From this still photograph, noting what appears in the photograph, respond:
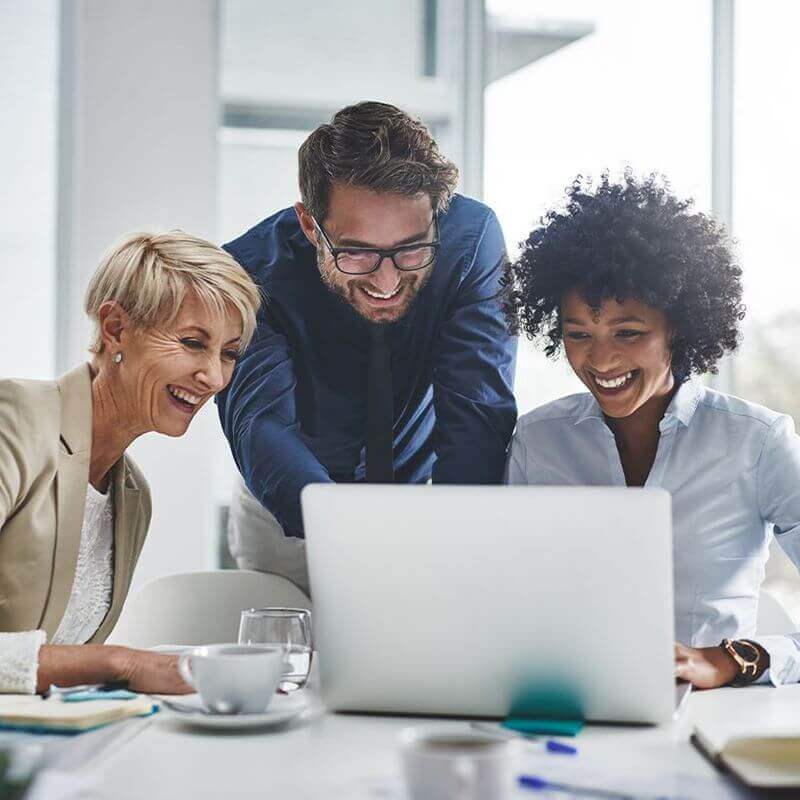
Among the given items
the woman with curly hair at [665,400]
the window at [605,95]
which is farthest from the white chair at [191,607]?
the window at [605,95]

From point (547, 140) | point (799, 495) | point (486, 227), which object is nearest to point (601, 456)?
point (799, 495)

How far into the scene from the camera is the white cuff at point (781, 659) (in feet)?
4.70

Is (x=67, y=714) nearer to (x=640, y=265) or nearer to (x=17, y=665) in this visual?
(x=17, y=665)

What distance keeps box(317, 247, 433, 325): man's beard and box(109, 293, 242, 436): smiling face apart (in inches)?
13.4

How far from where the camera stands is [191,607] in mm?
2199

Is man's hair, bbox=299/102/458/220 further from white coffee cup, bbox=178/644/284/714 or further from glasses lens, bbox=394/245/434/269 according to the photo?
white coffee cup, bbox=178/644/284/714

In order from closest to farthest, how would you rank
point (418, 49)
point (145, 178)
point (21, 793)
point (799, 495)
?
point (21, 793) < point (799, 495) < point (145, 178) < point (418, 49)

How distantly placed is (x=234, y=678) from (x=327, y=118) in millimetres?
2501

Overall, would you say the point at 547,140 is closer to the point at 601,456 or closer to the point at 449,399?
the point at 449,399

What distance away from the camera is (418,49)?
338cm

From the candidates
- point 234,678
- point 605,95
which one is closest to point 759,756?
point 234,678

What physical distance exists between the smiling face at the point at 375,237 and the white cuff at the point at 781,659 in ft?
3.83

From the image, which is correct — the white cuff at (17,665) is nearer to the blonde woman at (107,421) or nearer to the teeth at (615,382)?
the blonde woman at (107,421)

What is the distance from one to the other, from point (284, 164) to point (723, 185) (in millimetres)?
1414
